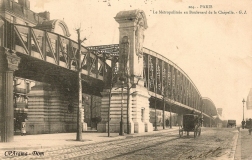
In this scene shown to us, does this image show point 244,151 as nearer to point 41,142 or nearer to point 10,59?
point 41,142

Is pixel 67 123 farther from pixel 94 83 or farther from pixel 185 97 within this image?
pixel 185 97

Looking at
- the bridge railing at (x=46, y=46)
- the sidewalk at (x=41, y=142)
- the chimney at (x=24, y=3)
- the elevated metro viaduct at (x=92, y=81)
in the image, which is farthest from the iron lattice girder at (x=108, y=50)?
the chimney at (x=24, y=3)

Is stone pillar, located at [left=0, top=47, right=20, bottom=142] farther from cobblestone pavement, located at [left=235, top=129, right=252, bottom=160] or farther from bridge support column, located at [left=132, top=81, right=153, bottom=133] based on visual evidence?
bridge support column, located at [left=132, top=81, right=153, bottom=133]

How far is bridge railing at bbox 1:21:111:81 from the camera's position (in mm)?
22125

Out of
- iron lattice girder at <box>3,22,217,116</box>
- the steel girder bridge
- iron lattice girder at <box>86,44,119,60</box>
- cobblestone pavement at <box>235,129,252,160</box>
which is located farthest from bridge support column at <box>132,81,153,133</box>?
cobblestone pavement at <box>235,129,252,160</box>

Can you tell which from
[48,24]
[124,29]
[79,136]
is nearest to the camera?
[79,136]

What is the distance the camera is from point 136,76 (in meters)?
41.7

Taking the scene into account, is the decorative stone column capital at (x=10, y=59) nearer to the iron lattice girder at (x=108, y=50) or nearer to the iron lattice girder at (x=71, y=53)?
the iron lattice girder at (x=71, y=53)

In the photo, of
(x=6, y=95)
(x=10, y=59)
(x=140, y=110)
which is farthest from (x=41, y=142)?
(x=140, y=110)

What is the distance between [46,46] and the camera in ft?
96.9

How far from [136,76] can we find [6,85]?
22.4 m

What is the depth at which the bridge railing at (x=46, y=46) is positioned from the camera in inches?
871

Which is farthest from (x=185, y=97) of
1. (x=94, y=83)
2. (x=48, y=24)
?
(x=48, y=24)

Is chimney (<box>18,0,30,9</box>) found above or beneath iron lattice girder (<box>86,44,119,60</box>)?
above
